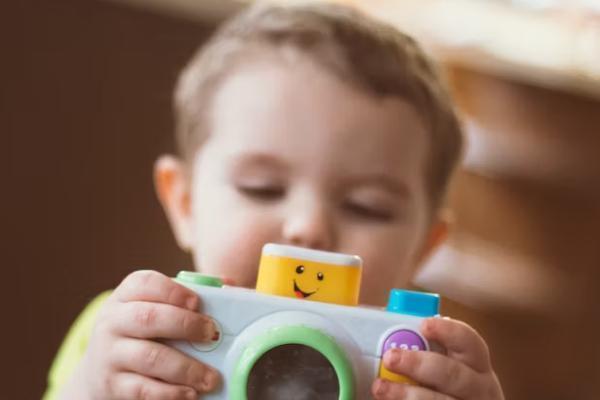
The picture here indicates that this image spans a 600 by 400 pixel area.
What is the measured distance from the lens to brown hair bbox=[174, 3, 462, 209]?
71 cm

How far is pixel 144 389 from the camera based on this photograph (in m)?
0.43

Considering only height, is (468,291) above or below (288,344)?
below

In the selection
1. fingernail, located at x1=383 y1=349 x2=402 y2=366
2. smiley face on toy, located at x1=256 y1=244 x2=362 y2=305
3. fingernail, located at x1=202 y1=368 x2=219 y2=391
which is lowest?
fingernail, located at x1=202 y1=368 x2=219 y2=391

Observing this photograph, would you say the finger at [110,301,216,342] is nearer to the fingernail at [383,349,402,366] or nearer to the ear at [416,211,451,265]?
the fingernail at [383,349,402,366]

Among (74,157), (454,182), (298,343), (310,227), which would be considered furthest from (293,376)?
(454,182)

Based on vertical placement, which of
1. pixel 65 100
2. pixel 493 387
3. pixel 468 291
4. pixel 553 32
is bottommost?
pixel 468 291

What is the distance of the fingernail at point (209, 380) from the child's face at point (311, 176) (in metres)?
0.21

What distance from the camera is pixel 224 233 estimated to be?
0.66m

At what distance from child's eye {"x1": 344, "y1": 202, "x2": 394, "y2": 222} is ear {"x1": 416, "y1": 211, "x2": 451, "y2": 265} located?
4.6 inches

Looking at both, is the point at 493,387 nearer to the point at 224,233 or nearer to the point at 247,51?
the point at 224,233

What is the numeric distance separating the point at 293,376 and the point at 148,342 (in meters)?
0.08

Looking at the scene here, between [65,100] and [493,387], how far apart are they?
75 cm

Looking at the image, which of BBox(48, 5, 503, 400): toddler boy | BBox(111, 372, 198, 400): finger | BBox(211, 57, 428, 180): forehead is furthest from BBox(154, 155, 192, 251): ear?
BBox(111, 372, 198, 400): finger

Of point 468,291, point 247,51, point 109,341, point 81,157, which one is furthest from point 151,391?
point 468,291
